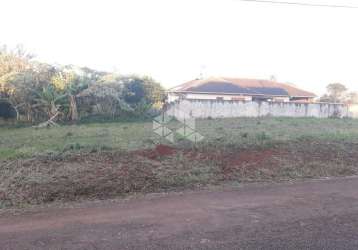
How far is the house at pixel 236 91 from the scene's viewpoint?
28266 mm

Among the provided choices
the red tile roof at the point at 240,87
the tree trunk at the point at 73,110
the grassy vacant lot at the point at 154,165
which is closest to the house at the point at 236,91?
the red tile roof at the point at 240,87

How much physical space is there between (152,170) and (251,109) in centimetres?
1768

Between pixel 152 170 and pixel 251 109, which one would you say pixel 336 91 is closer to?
pixel 251 109

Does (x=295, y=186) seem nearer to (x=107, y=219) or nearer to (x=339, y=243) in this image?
(x=339, y=243)

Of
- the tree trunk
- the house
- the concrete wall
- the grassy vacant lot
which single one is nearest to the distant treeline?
the tree trunk

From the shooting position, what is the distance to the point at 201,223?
453 centimetres

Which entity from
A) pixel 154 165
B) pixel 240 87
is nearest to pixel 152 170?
pixel 154 165

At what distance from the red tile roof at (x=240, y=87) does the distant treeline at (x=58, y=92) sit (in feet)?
25.2

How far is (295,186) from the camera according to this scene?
6.71 metres

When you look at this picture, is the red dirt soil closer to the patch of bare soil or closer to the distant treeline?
the patch of bare soil

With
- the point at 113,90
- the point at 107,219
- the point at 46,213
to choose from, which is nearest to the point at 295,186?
the point at 107,219

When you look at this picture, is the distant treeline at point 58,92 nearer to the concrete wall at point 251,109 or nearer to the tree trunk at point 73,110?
the tree trunk at point 73,110

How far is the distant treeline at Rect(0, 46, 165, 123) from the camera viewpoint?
62.2ft

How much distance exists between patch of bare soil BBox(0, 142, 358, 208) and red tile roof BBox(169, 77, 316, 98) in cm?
1931
